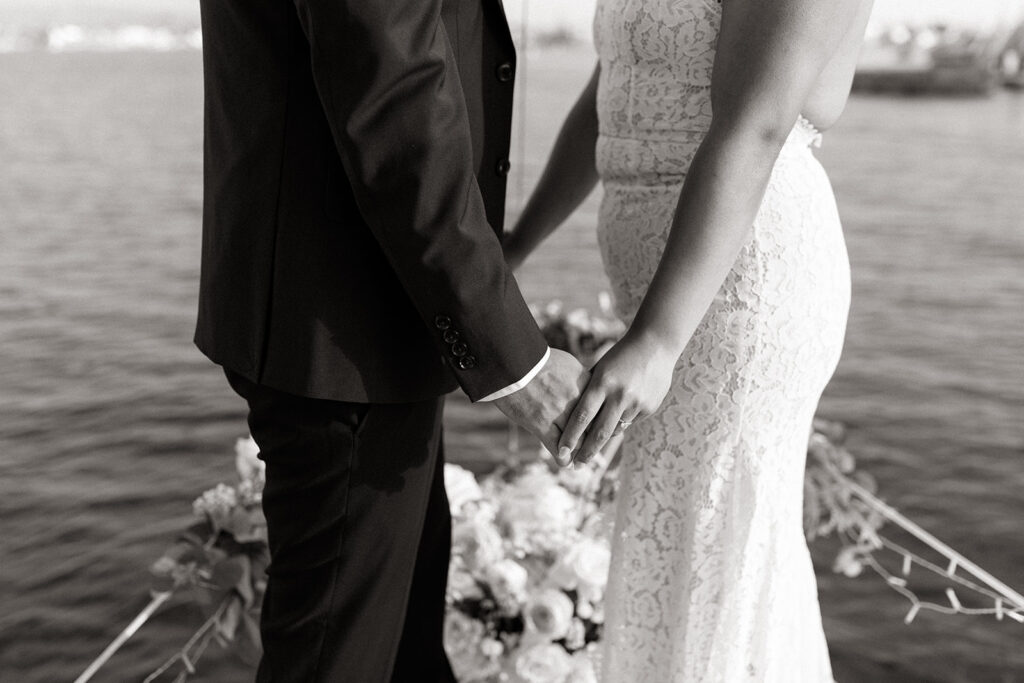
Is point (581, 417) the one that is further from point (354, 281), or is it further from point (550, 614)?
point (550, 614)

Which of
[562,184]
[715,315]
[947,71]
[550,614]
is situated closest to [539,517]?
[550,614]

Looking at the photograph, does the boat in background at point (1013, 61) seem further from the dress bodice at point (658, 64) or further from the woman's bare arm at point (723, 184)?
the woman's bare arm at point (723, 184)

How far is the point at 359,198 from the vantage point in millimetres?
1126

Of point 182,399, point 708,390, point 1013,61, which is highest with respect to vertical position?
point 708,390

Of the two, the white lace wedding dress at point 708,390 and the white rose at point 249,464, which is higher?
the white lace wedding dress at point 708,390

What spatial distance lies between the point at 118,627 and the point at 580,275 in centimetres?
585

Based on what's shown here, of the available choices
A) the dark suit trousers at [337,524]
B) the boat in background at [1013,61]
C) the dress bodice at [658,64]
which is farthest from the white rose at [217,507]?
the boat in background at [1013,61]

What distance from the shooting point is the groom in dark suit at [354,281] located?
1.09 metres

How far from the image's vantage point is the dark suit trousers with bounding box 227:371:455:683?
1.27 meters

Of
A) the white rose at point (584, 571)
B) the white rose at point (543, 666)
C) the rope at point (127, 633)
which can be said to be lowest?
the rope at point (127, 633)

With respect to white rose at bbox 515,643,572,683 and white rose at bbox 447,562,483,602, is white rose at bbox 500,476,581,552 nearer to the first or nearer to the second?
white rose at bbox 447,562,483,602

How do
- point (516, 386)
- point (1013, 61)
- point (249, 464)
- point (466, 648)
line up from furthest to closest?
1. point (1013, 61)
2. point (249, 464)
3. point (466, 648)
4. point (516, 386)

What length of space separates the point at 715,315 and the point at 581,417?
0.29 meters

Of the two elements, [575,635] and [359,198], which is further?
[575,635]
